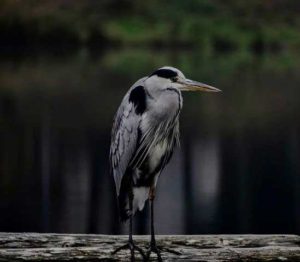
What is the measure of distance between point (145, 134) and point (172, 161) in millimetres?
20293

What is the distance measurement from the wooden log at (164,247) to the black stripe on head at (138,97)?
1.24m

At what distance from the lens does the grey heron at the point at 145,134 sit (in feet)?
25.9

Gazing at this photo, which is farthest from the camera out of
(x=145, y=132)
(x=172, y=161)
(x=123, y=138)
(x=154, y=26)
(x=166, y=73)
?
(x=154, y=26)

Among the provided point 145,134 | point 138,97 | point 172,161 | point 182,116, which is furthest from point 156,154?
point 182,116

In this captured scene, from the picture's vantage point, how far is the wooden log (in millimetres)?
8141

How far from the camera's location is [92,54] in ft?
313

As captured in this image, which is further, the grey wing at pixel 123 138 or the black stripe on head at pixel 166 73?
the grey wing at pixel 123 138

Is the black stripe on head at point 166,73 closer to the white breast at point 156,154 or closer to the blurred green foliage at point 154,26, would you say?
the white breast at point 156,154

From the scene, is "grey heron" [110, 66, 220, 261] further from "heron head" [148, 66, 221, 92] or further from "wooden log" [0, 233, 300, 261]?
"wooden log" [0, 233, 300, 261]

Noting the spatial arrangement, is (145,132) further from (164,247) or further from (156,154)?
(164,247)

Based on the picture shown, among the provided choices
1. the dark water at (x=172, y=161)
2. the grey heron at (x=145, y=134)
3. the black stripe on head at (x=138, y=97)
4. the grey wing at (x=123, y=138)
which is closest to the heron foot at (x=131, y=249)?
the grey heron at (x=145, y=134)

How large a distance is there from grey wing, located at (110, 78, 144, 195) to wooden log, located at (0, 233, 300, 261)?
0.53 metres

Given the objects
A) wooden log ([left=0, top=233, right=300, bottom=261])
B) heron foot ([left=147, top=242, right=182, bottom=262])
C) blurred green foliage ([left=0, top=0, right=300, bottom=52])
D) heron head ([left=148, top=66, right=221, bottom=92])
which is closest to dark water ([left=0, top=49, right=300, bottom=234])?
wooden log ([left=0, top=233, right=300, bottom=261])

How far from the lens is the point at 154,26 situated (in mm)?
102562
